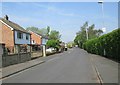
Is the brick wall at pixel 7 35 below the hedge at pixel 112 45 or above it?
above

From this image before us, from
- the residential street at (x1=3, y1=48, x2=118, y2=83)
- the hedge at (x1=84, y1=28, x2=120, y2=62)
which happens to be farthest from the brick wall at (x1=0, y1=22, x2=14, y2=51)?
the residential street at (x1=3, y1=48, x2=118, y2=83)

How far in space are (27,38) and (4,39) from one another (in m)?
11.3

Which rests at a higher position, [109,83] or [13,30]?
[13,30]

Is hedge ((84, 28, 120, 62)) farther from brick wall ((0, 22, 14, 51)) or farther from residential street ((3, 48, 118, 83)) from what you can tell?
brick wall ((0, 22, 14, 51))

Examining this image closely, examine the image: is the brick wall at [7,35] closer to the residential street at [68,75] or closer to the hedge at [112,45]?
the hedge at [112,45]

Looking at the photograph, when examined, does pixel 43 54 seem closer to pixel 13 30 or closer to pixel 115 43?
pixel 13 30

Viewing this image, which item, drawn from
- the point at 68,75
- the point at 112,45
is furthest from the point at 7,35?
the point at 68,75

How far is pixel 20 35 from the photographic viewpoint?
5550 cm

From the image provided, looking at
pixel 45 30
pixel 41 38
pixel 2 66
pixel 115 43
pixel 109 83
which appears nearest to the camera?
pixel 109 83

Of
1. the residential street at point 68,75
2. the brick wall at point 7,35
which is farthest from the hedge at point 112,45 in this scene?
the brick wall at point 7,35

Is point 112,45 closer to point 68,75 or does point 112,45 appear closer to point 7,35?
point 68,75

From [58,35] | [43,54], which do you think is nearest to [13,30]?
[43,54]

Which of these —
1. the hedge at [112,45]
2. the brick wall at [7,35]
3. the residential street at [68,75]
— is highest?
the brick wall at [7,35]

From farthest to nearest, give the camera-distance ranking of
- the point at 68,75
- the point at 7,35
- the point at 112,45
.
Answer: the point at 7,35
the point at 112,45
the point at 68,75
